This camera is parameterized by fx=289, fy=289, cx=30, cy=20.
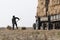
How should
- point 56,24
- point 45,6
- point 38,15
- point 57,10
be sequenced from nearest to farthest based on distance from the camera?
1. point 57,10
2. point 56,24
3. point 45,6
4. point 38,15

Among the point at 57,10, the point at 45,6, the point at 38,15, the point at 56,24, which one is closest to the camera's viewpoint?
the point at 57,10

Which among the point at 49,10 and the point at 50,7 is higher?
the point at 50,7

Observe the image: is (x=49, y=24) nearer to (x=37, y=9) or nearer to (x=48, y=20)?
(x=48, y=20)

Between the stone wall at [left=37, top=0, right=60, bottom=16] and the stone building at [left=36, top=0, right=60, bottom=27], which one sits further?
the stone building at [left=36, top=0, right=60, bottom=27]

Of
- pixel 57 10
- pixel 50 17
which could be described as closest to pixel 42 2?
pixel 50 17

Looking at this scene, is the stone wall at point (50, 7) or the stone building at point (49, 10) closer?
the stone wall at point (50, 7)

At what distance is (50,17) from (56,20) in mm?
1357

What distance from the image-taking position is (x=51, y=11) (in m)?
26.3

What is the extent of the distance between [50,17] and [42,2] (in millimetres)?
2678

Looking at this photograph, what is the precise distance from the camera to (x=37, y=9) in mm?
30859

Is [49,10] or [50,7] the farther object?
[49,10]

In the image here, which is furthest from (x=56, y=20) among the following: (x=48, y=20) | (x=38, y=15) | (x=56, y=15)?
(x=38, y=15)

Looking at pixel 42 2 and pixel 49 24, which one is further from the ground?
pixel 42 2

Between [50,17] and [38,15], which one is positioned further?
[38,15]
